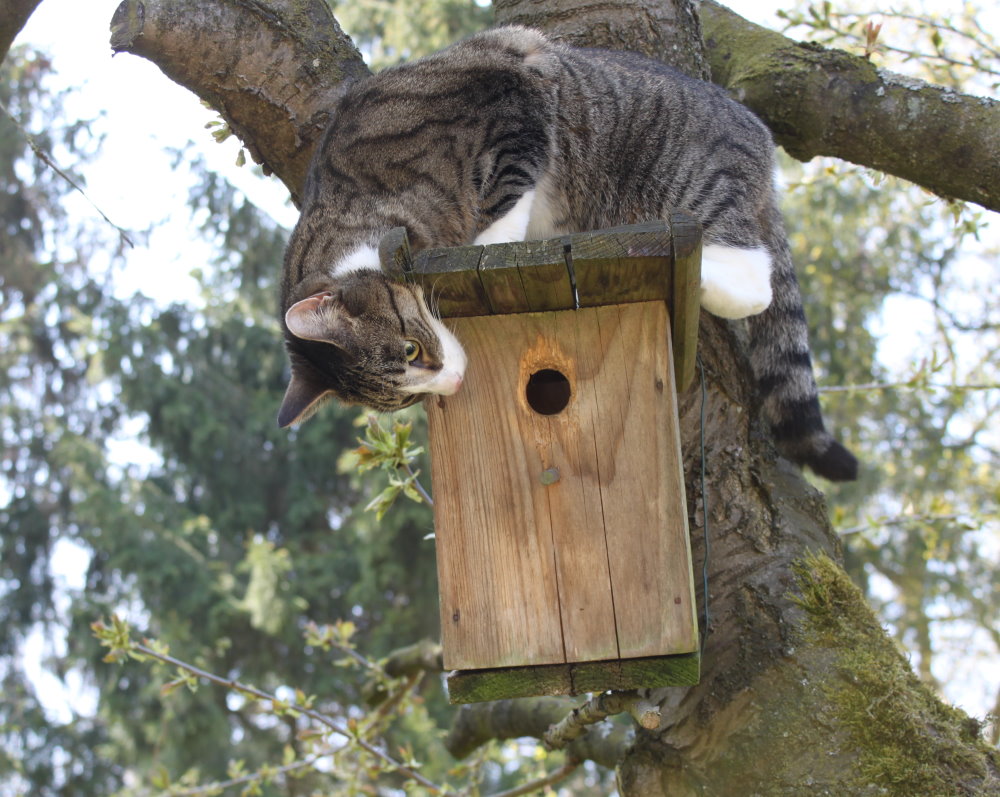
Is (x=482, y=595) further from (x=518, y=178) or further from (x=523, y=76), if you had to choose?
(x=523, y=76)

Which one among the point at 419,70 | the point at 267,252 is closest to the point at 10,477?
the point at 267,252

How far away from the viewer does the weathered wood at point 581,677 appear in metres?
1.95

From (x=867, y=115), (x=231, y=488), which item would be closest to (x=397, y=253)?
(x=867, y=115)

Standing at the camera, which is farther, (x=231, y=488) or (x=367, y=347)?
(x=231, y=488)

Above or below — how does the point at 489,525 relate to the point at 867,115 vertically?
below

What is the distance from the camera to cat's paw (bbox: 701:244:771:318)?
2.50 metres

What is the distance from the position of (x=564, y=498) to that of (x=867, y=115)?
1638 mm

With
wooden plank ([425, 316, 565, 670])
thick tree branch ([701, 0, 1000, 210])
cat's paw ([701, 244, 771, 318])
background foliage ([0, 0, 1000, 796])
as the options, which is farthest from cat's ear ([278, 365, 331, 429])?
background foliage ([0, 0, 1000, 796])

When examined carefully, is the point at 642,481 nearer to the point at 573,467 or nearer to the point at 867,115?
the point at 573,467

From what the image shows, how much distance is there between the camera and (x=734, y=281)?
2.54 metres

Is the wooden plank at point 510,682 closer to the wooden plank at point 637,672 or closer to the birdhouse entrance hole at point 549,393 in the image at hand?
the wooden plank at point 637,672

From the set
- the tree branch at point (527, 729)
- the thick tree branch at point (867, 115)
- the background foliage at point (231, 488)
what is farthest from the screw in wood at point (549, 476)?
the background foliage at point (231, 488)

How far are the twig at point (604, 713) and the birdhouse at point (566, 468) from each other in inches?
4.7

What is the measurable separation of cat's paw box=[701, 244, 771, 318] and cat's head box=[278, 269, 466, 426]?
0.75 meters
